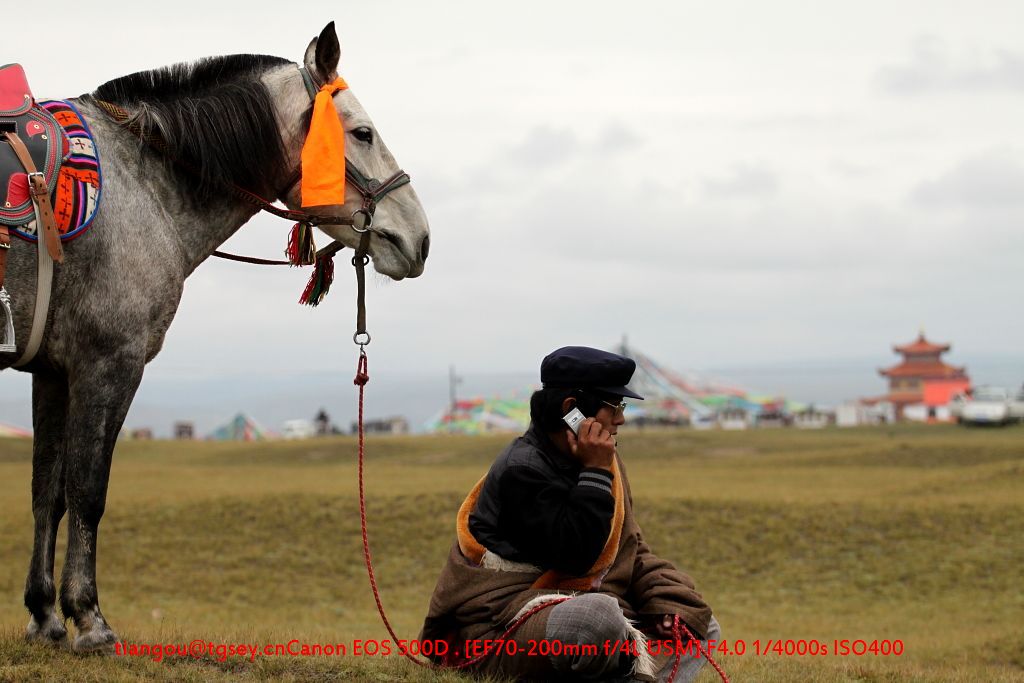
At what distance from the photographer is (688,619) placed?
5.22 m

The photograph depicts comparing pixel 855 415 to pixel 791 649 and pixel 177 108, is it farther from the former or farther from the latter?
pixel 177 108

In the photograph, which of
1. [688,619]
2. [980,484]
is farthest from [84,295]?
[980,484]

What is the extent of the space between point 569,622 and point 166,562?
1227cm

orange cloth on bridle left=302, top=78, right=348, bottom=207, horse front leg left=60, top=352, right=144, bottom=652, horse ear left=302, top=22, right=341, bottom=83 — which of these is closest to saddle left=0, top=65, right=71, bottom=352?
horse front leg left=60, top=352, right=144, bottom=652

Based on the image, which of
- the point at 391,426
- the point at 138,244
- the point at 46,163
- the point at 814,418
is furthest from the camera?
the point at 391,426

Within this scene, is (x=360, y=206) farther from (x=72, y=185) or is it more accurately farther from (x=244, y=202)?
(x=72, y=185)

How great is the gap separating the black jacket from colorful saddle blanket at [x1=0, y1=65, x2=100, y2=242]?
7.53 ft

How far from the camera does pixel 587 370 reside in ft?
16.5

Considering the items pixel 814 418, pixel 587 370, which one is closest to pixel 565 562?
pixel 587 370

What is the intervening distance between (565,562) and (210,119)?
9.46 ft

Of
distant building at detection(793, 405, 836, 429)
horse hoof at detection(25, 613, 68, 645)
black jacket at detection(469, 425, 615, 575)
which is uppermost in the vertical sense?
black jacket at detection(469, 425, 615, 575)

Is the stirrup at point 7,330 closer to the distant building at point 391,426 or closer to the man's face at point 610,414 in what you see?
the man's face at point 610,414

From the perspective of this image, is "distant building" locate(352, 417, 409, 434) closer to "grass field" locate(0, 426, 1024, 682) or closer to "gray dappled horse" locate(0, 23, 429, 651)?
"grass field" locate(0, 426, 1024, 682)

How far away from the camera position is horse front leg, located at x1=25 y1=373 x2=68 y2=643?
5766 millimetres
